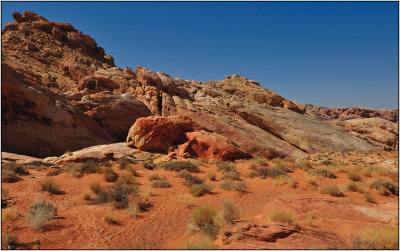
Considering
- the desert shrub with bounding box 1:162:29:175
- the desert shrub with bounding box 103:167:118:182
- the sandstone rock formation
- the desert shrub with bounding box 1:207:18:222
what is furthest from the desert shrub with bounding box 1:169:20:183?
the sandstone rock formation

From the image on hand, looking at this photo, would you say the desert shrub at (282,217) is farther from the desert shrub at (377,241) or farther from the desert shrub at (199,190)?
the desert shrub at (199,190)

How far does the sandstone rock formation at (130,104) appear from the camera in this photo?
17.4 meters

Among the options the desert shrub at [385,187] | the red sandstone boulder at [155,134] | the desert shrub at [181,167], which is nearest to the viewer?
the desert shrub at [385,187]

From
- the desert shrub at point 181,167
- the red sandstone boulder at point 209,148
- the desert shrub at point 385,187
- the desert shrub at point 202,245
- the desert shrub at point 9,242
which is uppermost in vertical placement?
the red sandstone boulder at point 209,148

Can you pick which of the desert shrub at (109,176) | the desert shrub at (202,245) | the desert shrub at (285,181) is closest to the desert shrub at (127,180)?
the desert shrub at (109,176)

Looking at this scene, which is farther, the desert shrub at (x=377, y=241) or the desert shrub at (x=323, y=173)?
the desert shrub at (x=323, y=173)

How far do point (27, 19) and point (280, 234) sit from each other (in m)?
53.5

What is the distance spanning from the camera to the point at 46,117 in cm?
1574

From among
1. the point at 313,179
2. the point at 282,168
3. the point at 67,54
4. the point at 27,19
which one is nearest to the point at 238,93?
the point at 282,168

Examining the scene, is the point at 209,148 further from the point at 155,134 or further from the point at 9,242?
the point at 9,242

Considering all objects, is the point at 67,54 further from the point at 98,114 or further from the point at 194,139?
the point at 194,139

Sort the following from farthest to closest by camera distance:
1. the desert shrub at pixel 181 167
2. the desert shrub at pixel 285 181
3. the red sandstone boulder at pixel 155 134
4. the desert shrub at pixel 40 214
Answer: the red sandstone boulder at pixel 155 134 → the desert shrub at pixel 181 167 → the desert shrub at pixel 285 181 → the desert shrub at pixel 40 214

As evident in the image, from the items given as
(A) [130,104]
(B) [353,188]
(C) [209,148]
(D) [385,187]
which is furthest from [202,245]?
(A) [130,104]

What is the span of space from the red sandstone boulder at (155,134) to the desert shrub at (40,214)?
34.2 feet
